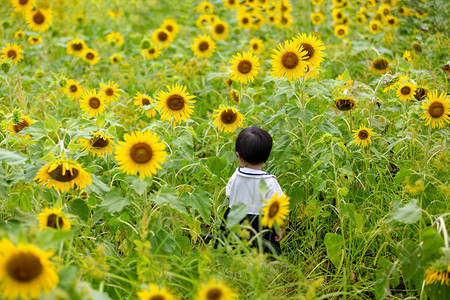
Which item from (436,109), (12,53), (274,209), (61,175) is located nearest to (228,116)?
(274,209)

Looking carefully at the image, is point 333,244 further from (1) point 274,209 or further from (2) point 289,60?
(2) point 289,60

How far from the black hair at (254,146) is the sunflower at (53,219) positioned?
34.7 inches

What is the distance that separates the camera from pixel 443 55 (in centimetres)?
395

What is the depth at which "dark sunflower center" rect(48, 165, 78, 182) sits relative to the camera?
6.37 ft

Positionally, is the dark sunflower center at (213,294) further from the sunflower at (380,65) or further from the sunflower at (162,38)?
the sunflower at (162,38)

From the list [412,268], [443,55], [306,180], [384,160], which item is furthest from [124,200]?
[443,55]

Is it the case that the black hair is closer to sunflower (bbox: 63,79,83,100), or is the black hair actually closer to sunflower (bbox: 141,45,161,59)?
sunflower (bbox: 63,79,83,100)

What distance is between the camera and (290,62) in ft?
7.98

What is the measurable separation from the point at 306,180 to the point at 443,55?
2.28 metres

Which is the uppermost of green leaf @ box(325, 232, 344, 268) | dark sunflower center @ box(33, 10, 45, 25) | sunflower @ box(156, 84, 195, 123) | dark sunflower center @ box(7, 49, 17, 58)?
dark sunflower center @ box(33, 10, 45, 25)

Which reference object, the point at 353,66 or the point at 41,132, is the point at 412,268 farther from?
the point at 353,66

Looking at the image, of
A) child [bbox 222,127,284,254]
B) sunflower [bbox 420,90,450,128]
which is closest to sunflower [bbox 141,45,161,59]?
child [bbox 222,127,284,254]

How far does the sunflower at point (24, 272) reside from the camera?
1.33m

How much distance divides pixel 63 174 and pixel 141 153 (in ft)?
1.04
